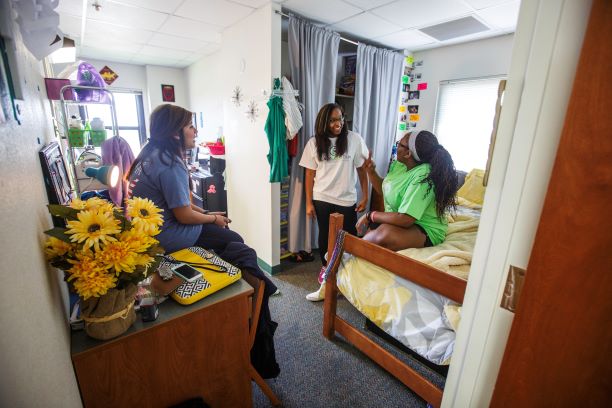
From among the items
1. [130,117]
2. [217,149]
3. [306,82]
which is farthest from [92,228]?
[130,117]

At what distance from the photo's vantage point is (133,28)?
2916mm

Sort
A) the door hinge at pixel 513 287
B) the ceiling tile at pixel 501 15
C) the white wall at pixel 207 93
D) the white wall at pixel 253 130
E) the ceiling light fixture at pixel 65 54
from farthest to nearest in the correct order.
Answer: the white wall at pixel 207 93
the white wall at pixel 253 130
the ceiling tile at pixel 501 15
the ceiling light fixture at pixel 65 54
the door hinge at pixel 513 287

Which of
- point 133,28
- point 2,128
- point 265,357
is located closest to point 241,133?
point 133,28

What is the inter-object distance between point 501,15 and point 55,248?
3.29 meters

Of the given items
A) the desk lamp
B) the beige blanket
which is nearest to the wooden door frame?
the beige blanket

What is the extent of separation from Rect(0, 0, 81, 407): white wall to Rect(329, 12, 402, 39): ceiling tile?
2.46m

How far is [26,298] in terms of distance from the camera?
1.63 feet

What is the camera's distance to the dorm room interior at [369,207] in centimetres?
48

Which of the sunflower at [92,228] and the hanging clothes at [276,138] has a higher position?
the hanging clothes at [276,138]

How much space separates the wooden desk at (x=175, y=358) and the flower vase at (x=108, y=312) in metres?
0.03

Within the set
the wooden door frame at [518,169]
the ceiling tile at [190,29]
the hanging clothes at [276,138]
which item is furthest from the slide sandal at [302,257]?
the ceiling tile at [190,29]

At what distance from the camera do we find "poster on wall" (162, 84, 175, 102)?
5.00 meters

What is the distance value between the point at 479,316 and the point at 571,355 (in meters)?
0.16

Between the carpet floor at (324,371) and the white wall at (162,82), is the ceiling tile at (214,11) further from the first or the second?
the white wall at (162,82)
